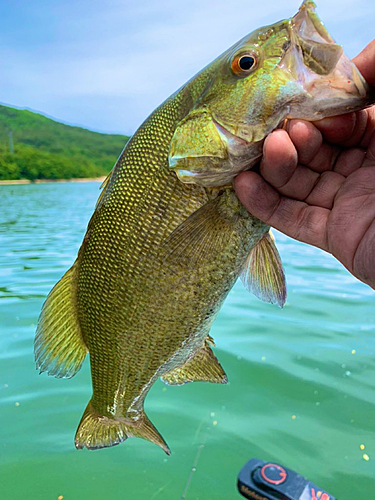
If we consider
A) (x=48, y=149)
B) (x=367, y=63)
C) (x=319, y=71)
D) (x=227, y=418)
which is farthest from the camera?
(x=48, y=149)

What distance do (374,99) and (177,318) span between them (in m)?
1.24

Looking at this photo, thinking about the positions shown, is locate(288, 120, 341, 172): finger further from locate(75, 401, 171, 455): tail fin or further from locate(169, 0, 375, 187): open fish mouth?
locate(75, 401, 171, 455): tail fin

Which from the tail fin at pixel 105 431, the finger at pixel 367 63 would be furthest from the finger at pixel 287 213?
the tail fin at pixel 105 431

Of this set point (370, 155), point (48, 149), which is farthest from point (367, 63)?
point (48, 149)

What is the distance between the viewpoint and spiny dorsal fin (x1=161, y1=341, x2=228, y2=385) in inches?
104

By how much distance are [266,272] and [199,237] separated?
55 centimetres

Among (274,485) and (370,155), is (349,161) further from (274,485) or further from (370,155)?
(274,485)

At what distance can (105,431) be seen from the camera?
252 centimetres

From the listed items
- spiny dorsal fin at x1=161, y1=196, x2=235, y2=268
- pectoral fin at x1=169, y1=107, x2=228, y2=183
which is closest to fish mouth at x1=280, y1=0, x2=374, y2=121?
pectoral fin at x1=169, y1=107, x2=228, y2=183

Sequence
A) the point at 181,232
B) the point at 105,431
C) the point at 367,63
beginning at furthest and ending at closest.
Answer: the point at 105,431 < the point at 181,232 < the point at 367,63

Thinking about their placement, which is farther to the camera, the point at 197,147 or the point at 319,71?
the point at 197,147

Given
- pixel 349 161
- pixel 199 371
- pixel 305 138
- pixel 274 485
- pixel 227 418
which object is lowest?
pixel 227 418

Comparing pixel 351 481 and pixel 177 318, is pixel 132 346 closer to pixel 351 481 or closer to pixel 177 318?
pixel 177 318

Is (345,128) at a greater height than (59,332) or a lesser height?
greater
